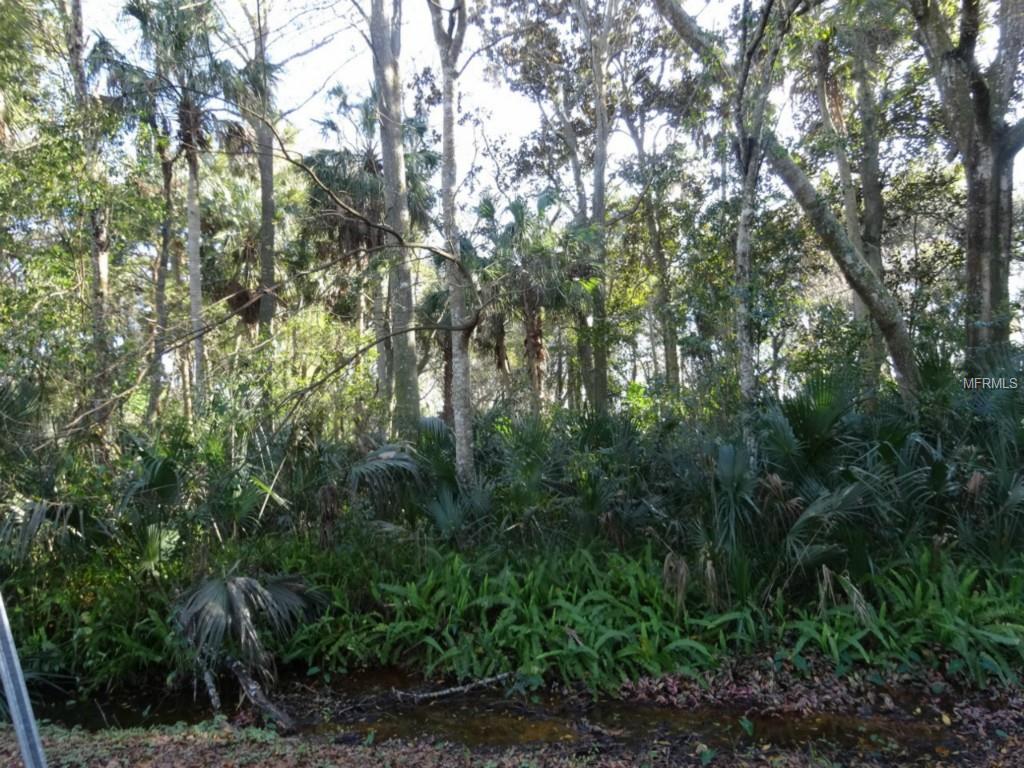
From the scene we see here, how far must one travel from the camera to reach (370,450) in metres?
7.75

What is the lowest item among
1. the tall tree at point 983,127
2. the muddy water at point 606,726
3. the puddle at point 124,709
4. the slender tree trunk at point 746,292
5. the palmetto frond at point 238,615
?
the muddy water at point 606,726

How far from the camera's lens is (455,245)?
824 centimetres

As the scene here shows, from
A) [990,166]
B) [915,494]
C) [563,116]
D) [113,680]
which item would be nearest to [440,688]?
[113,680]

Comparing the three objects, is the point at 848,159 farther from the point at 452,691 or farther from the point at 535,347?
the point at 452,691

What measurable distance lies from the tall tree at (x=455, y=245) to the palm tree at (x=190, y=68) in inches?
106

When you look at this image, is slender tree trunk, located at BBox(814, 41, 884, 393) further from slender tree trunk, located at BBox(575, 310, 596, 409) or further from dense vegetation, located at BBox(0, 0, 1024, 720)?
slender tree trunk, located at BBox(575, 310, 596, 409)

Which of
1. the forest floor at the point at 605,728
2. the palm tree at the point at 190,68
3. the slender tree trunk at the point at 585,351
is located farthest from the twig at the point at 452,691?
the slender tree trunk at the point at 585,351

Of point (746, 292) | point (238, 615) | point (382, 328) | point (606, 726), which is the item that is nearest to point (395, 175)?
point (382, 328)

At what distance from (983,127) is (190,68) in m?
11.1

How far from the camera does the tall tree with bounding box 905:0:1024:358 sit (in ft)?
33.2

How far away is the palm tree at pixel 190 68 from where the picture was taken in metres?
7.54

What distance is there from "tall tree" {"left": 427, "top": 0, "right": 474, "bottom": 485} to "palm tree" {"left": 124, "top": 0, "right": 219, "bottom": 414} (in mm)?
2694

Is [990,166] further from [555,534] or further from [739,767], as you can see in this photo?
[739,767]

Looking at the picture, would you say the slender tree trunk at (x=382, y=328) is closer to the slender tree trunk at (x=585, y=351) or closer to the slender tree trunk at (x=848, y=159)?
the slender tree trunk at (x=585, y=351)
